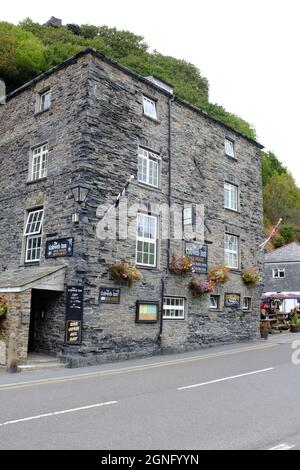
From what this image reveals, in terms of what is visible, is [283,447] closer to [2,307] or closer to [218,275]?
[2,307]

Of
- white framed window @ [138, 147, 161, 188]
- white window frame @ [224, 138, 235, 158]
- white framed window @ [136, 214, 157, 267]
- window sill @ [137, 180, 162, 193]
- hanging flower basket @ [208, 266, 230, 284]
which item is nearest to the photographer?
white framed window @ [136, 214, 157, 267]

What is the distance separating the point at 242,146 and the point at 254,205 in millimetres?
3062

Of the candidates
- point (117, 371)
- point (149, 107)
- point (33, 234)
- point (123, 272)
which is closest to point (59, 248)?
point (33, 234)

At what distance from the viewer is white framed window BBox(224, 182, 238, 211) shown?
21609 millimetres

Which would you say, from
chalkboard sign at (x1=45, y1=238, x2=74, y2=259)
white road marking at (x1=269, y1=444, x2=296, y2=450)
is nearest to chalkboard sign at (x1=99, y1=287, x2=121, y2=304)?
chalkboard sign at (x1=45, y1=238, x2=74, y2=259)

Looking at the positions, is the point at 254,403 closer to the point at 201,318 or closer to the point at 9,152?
the point at 201,318

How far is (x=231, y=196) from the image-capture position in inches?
869

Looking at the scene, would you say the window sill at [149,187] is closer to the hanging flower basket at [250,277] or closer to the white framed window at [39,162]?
the white framed window at [39,162]

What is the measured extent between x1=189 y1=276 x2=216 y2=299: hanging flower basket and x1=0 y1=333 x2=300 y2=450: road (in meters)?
4.48

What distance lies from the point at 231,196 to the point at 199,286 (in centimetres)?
581

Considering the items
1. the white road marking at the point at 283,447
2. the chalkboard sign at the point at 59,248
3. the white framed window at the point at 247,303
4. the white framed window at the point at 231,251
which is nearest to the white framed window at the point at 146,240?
the chalkboard sign at the point at 59,248

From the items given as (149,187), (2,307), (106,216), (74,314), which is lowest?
(74,314)

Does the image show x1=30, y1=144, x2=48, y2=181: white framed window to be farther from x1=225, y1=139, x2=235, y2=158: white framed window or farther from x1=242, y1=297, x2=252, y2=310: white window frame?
x1=242, y1=297, x2=252, y2=310: white window frame

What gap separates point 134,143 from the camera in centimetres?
1731
